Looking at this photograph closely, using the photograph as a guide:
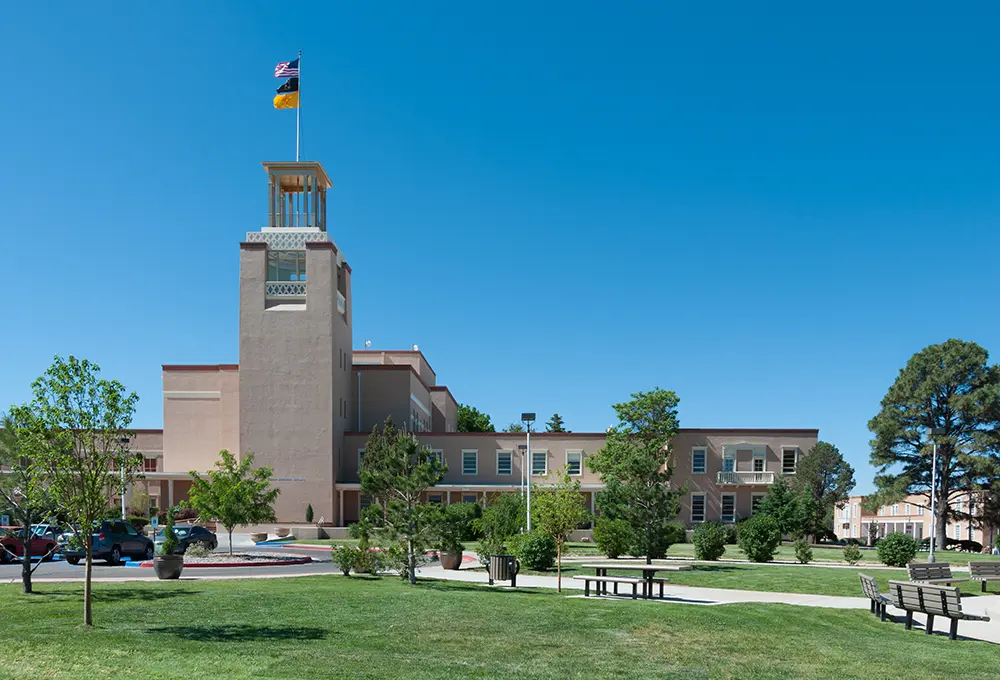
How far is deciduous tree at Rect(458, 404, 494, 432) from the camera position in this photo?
10000 centimetres

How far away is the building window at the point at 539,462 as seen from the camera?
208 feet

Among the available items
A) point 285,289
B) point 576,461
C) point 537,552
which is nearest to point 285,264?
point 285,289

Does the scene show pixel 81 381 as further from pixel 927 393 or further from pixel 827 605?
pixel 927 393

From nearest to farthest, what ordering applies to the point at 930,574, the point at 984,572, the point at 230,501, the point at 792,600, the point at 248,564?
the point at 792,600 → the point at 930,574 → the point at 984,572 → the point at 248,564 → the point at 230,501

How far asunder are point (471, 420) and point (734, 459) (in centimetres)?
4333

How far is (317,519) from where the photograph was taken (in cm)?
5878

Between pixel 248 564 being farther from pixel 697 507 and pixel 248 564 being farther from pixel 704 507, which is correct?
pixel 704 507

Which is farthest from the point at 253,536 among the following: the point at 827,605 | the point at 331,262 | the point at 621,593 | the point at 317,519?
the point at 827,605

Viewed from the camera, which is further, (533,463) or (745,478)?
(533,463)

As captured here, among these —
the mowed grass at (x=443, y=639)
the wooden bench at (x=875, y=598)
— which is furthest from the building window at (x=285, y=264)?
the wooden bench at (x=875, y=598)

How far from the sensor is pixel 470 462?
6388cm

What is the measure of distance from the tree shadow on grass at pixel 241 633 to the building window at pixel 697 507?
49.7 metres

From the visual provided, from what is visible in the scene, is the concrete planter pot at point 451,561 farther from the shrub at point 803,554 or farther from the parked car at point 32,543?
the shrub at point 803,554

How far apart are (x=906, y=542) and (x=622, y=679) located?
25.8 m
